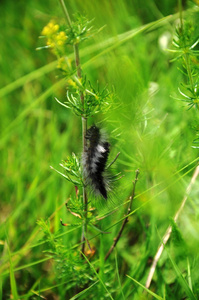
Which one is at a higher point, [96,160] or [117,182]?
[96,160]

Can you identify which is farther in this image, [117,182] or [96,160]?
[117,182]

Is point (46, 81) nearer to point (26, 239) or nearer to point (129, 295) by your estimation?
point (26, 239)

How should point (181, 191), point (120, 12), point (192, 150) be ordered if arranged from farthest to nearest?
point (120, 12) → point (192, 150) → point (181, 191)

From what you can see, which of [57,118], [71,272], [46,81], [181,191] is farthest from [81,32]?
[46,81]
